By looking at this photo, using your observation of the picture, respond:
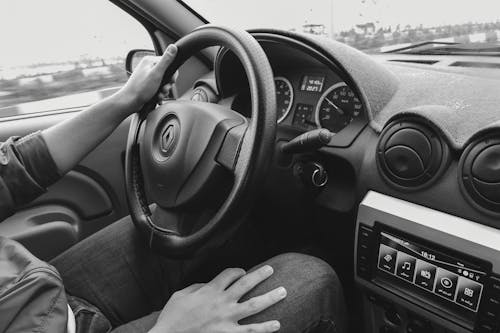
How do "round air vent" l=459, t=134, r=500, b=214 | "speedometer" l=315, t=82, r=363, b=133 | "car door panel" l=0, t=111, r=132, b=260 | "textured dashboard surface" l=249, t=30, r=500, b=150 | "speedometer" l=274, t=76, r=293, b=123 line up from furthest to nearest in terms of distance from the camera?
1. "car door panel" l=0, t=111, r=132, b=260
2. "speedometer" l=274, t=76, r=293, b=123
3. "speedometer" l=315, t=82, r=363, b=133
4. "textured dashboard surface" l=249, t=30, r=500, b=150
5. "round air vent" l=459, t=134, r=500, b=214

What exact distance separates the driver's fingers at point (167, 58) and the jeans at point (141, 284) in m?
0.39

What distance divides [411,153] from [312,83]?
409 mm

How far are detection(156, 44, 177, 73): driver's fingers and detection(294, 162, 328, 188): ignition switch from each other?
0.39 metres

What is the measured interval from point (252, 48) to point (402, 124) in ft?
1.07

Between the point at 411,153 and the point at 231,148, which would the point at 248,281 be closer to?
the point at 231,148

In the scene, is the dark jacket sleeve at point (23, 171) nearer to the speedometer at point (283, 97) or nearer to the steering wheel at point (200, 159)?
the steering wheel at point (200, 159)

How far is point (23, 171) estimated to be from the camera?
3.54ft

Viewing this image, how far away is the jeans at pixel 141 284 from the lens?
917mm

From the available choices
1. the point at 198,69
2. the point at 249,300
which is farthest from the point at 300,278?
the point at 198,69

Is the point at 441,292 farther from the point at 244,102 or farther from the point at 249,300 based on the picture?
the point at 244,102

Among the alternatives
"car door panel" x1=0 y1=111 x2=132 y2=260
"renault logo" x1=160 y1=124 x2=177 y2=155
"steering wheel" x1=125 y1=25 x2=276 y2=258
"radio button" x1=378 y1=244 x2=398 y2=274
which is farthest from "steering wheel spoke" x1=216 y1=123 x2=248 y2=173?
"car door panel" x1=0 y1=111 x2=132 y2=260

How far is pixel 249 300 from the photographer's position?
2.86ft

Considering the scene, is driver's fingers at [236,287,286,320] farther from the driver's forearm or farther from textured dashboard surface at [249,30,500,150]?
the driver's forearm

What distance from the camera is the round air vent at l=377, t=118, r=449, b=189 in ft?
2.93
